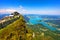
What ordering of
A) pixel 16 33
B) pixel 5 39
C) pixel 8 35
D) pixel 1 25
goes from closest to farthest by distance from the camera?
pixel 5 39 → pixel 8 35 → pixel 16 33 → pixel 1 25

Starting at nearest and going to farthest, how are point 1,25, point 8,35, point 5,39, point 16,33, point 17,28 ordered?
→ point 5,39 → point 8,35 → point 16,33 → point 17,28 → point 1,25

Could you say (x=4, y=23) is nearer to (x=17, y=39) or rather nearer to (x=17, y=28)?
(x=17, y=28)

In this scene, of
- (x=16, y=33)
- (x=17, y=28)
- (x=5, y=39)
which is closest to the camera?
(x=5, y=39)

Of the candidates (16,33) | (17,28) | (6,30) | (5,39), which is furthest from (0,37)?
(17,28)

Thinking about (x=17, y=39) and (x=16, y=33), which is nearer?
(x=17, y=39)

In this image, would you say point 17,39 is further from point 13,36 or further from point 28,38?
point 28,38

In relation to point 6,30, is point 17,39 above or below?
below

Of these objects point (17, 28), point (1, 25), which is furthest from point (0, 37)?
point (1, 25)

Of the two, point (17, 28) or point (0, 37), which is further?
point (17, 28)

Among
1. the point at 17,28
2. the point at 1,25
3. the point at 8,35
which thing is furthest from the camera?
the point at 1,25
